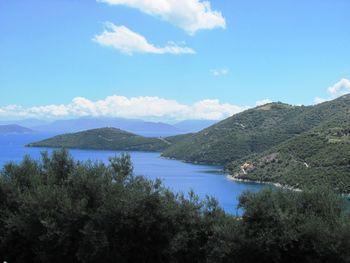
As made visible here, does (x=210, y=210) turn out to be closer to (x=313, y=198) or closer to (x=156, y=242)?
(x=156, y=242)

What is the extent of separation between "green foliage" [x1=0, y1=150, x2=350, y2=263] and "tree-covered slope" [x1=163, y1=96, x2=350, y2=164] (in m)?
125

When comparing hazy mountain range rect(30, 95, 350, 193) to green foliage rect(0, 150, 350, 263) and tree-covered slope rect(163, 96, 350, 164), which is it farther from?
green foliage rect(0, 150, 350, 263)

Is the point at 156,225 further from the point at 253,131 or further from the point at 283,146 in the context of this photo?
the point at 253,131

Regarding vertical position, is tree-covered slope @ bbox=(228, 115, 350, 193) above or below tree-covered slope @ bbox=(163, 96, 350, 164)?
below

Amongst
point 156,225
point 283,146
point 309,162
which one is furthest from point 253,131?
point 156,225

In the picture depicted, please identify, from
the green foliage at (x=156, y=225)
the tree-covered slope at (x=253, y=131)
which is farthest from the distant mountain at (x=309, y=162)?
the green foliage at (x=156, y=225)

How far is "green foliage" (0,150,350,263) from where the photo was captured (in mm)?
19859

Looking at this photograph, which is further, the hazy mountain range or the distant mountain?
the hazy mountain range

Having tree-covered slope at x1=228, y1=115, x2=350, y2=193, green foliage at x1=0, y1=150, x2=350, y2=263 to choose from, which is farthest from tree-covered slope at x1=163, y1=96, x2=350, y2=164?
green foliage at x1=0, y1=150, x2=350, y2=263

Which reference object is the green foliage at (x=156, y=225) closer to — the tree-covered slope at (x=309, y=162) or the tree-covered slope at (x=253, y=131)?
the tree-covered slope at (x=309, y=162)

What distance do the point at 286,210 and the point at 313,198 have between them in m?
2.18

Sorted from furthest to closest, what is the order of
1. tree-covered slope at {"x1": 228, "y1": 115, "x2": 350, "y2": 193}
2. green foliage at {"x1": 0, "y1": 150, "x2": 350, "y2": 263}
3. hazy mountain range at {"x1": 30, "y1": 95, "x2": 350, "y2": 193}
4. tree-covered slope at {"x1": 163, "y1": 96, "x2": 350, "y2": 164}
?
tree-covered slope at {"x1": 163, "y1": 96, "x2": 350, "y2": 164}
hazy mountain range at {"x1": 30, "y1": 95, "x2": 350, "y2": 193}
tree-covered slope at {"x1": 228, "y1": 115, "x2": 350, "y2": 193}
green foliage at {"x1": 0, "y1": 150, "x2": 350, "y2": 263}

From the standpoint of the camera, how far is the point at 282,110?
643 feet

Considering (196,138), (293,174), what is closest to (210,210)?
(293,174)
